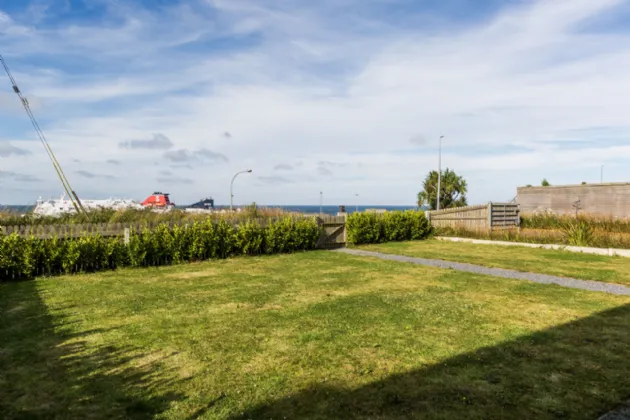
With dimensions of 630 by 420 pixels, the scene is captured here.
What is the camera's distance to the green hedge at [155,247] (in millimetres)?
9766

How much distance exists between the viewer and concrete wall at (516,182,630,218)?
67.2ft

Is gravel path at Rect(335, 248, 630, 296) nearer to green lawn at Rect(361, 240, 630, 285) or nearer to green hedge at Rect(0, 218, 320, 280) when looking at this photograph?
green lawn at Rect(361, 240, 630, 285)

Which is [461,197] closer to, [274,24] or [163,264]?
[274,24]

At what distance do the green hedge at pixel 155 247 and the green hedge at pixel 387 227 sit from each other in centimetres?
201

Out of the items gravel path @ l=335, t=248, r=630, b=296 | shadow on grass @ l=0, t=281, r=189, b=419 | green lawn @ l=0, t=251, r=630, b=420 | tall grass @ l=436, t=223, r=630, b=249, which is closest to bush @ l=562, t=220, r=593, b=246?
tall grass @ l=436, t=223, r=630, b=249

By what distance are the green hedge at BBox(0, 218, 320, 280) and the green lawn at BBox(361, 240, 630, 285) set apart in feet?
11.3

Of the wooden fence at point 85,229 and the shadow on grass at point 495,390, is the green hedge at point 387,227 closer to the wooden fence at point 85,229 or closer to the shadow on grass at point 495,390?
the wooden fence at point 85,229

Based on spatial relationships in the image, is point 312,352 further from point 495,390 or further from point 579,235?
point 579,235

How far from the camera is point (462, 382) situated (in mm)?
3939

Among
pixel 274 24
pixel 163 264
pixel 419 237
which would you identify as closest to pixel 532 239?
pixel 419 237

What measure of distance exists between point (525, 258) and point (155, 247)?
11207 mm

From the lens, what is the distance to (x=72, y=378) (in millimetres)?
4082

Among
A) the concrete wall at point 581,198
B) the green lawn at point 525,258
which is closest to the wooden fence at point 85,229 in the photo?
the green lawn at point 525,258

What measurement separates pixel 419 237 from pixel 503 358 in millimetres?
15156
